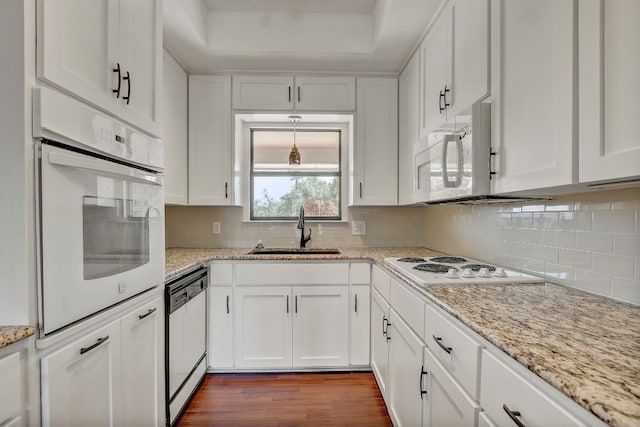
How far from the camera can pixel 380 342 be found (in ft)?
7.04

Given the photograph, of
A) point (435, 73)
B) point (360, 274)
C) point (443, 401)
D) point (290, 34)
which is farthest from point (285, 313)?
point (290, 34)

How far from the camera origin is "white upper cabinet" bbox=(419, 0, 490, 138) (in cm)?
146

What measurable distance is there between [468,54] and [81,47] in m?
1.57

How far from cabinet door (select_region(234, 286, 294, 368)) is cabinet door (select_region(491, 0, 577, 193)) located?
1.63 m

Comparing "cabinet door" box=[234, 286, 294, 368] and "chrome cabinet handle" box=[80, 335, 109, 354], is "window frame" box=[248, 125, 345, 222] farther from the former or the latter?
"chrome cabinet handle" box=[80, 335, 109, 354]

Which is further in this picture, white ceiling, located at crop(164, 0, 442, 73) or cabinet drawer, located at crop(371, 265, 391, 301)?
white ceiling, located at crop(164, 0, 442, 73)

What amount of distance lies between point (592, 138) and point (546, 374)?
26.1 inches

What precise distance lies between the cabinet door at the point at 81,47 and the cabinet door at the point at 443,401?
149 centimetres

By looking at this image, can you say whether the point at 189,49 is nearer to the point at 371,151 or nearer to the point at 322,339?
the point at 371,151

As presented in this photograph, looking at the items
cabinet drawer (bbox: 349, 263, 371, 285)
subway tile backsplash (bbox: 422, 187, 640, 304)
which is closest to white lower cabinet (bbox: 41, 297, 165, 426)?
cabinet drawer (bbox: 349, 263, 371, 285)

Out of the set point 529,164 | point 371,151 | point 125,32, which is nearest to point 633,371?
point 529,164

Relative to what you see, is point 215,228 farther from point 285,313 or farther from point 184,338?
point 184,338

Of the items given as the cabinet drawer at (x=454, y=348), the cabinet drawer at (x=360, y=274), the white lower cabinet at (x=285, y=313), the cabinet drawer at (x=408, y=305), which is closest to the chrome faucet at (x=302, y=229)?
the white lower cabinet at (x=285, y=313)

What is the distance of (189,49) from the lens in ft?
7.57
